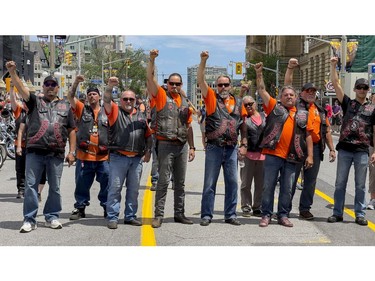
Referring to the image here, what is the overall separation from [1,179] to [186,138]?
7090mm

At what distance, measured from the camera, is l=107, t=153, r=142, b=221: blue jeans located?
7.77 m

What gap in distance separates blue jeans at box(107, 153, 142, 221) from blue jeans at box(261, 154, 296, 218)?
1764mm

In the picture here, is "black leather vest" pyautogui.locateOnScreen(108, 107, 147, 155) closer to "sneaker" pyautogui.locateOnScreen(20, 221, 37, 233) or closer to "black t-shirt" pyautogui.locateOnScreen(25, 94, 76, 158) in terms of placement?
"black t-shirt" pyautogui.locateOnScreen(25, 94, 76, 158)

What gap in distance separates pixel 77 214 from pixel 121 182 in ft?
3.25

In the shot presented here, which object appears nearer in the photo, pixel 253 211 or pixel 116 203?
pixel 116 203

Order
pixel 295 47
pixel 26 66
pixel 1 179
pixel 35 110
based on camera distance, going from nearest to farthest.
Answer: pixel 35 110 → pixel 1 179 → pixel 295 47 → pixel 26 66

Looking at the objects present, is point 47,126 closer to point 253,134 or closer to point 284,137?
point 253,134

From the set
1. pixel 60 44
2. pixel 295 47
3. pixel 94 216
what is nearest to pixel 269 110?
pixel 94 216

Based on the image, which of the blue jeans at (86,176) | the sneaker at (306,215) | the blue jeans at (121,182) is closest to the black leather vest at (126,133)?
the blue jeans at (121,182)

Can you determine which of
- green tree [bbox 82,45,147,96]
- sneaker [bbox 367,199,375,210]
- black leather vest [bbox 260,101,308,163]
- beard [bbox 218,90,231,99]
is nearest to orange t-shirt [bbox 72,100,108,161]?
beard [bbox 218,90,231,99]

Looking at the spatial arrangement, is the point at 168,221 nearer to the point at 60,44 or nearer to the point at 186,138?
the point at 186,138

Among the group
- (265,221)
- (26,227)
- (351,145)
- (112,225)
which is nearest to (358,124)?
(351,145)

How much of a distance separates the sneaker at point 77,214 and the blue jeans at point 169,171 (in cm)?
123

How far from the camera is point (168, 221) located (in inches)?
320
